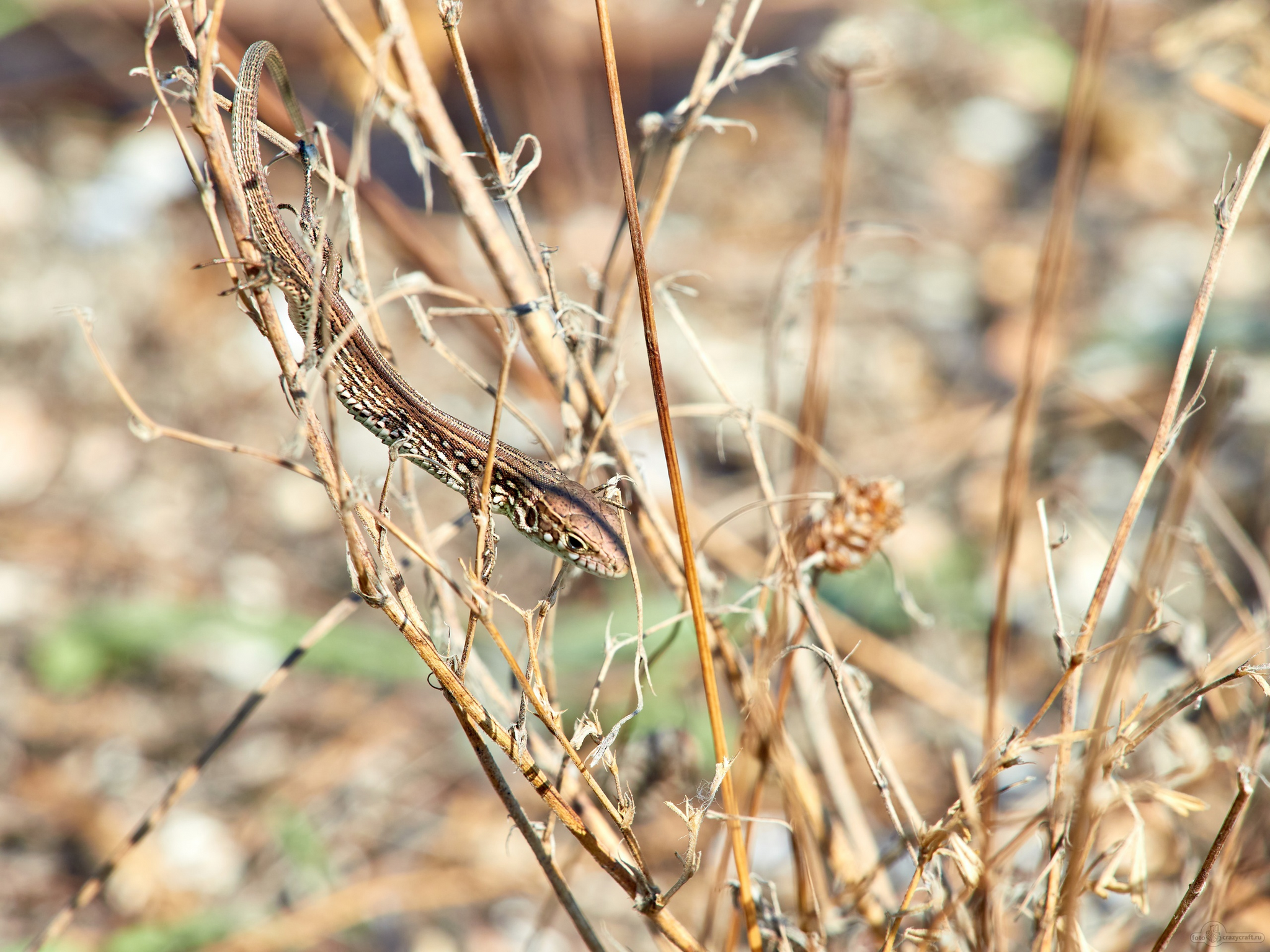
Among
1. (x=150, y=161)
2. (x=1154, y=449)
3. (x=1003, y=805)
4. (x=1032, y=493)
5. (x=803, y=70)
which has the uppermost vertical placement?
(x=803, y=70)

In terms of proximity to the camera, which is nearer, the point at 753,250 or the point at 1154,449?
the point at 1154,449

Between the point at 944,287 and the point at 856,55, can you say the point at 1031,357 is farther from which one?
the point at 944,287

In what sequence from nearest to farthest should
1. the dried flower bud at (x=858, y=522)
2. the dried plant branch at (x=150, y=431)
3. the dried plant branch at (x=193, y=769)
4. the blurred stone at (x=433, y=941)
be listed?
1. the dried plant branch at (x=150, y=431)
2. the dried flower bud at (x=858, y=522)
3. the dried plant branch at (x=193, y=769)
4. the blurred stone at (x=433, y=941)

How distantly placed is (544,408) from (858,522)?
1131 mm

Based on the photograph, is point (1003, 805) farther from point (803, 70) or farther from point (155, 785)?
point (803, 70)

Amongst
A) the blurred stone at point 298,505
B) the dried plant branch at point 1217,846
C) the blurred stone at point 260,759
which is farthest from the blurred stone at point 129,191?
the dried plant branch at point 1217,846

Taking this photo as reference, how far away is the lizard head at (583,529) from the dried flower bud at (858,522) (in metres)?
0.29

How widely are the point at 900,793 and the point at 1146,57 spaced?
4508 mm

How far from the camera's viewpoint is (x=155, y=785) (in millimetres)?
2439

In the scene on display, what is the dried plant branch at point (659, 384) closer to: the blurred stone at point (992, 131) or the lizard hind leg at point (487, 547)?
the lizard hind leg at point (487, 547)

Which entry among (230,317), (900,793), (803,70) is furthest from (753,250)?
(900,793)

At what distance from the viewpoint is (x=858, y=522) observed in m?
1.07

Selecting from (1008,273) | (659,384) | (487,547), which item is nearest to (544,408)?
(487,547)

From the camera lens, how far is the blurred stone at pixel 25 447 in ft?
10.1
